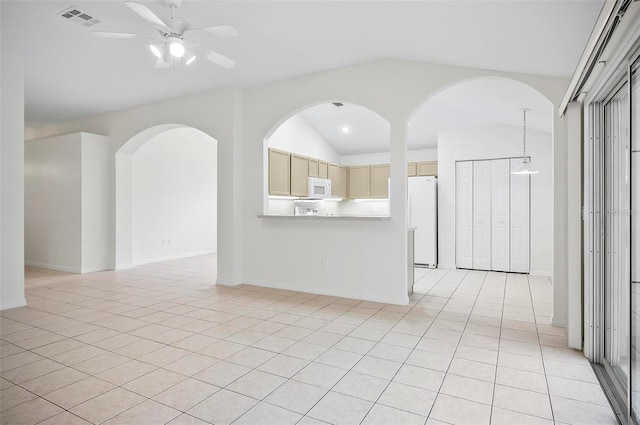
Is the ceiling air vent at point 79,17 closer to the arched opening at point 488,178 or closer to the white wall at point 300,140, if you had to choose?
the white wall at point 300,140

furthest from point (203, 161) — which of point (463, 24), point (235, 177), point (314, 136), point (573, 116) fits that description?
point (573, 116)

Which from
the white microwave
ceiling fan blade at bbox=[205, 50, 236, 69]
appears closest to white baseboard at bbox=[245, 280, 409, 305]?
the white microwave

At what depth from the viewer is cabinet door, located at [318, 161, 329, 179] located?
24.0 feet

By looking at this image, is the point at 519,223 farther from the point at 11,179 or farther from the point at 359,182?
the point at 11,179

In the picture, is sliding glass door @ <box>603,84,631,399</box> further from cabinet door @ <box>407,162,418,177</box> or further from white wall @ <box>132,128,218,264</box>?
white wall @ <box>132,128,218,264</box>

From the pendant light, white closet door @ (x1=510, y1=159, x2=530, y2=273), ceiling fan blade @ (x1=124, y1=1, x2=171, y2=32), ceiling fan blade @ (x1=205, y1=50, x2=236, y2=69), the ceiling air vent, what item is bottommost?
white closet door @ (x1=510, y1=159, x2=530, y2=273)

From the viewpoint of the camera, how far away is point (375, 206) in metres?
8.51

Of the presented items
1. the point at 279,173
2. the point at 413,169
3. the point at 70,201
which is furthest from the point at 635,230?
the point at 70,201

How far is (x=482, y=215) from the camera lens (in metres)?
6.59

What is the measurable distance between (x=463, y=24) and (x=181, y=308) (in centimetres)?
402

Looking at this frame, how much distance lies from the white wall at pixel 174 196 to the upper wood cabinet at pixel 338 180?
10.9 ft

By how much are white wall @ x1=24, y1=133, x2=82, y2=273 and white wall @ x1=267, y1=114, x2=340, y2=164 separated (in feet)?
11.5

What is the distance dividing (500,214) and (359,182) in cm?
318

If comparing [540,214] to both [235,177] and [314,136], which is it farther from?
[235,177]
